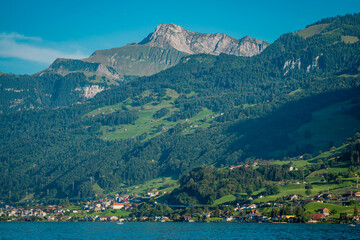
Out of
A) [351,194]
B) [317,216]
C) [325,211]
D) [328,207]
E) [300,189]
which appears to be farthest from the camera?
[300,189]

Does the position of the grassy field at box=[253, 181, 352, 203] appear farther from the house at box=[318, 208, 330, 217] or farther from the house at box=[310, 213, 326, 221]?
the house at box=[310, 213, 326, 221]

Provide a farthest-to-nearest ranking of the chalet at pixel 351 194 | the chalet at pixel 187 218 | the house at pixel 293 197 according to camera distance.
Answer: the chalet at pixel 187 218 < the house at pixel 293 197 < the chalet at pixel 351 194

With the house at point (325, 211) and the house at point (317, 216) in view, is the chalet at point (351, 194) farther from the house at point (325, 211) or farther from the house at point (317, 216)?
the house at point (317, 216)

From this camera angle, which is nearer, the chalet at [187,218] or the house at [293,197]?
the house at [293,197]

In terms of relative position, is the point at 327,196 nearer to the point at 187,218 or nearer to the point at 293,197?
the point at 293,197

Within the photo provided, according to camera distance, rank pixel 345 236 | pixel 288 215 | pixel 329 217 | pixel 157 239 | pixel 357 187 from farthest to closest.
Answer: pixel 357 187 < pixel 288 215 < pixel 329 217 < pixel 157 239 < pixel 345 236

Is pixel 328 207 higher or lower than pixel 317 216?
higher

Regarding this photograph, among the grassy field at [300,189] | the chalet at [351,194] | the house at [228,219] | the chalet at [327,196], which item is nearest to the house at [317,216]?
the chalet at [351,194]

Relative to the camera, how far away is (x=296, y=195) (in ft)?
566

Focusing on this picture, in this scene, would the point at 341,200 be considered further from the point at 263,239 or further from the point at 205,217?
the point at 263,239

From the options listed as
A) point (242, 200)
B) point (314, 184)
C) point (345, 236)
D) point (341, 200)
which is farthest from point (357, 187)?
point (345, 236)

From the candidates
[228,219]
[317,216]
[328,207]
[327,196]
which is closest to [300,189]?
[327,196]

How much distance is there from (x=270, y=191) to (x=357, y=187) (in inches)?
1425

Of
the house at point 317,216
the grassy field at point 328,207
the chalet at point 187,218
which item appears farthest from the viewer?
the chalet at point 187,218
